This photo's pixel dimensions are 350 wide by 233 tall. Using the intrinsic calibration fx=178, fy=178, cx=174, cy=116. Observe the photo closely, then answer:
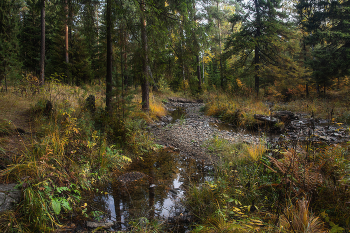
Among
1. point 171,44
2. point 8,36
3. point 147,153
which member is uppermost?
point 8,36

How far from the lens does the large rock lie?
1926 mm

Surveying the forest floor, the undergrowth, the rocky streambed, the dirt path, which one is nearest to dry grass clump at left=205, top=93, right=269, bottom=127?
the rocky streambed

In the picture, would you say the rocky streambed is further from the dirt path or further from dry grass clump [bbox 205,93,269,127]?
dry grass clump [bbox 205,93,269,127]

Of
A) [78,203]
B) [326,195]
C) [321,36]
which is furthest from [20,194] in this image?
[321,36]

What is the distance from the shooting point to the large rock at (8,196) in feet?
6.32

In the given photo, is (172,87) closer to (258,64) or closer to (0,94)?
(258,64)

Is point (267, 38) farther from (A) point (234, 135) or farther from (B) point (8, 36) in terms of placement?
(B) point (8, 36)

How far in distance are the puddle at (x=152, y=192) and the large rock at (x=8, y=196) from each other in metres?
0.98

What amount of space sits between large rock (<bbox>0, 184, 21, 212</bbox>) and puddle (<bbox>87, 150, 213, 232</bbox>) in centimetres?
98

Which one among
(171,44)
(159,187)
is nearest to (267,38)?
(171,44)

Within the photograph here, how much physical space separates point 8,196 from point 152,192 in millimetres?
1897

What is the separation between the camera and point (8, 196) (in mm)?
2025

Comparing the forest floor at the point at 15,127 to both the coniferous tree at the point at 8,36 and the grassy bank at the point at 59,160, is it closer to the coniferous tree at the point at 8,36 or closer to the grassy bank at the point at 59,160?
the grassy bank at the point at 59,160

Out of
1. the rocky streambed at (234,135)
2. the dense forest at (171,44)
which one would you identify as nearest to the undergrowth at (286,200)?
the rocky streambed at (234,135)
